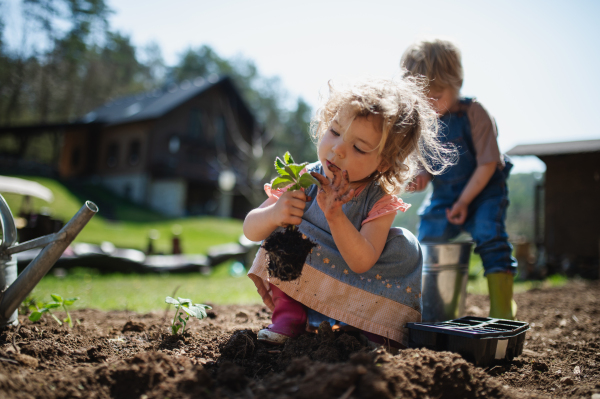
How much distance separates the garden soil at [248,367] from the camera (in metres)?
1.18

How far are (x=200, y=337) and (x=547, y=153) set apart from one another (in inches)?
296

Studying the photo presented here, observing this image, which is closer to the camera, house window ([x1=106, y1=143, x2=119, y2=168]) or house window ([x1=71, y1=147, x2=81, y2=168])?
house window ([x1=106, y1=143, x2=119, y2=168])

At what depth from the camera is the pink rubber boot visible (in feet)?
5.93

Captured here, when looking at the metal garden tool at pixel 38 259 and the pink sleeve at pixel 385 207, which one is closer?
the metal garden tool at pixel 38 259

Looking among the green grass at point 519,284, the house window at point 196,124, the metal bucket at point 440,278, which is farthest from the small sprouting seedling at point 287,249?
the house window at point 196,124

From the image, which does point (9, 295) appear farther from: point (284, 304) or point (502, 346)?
point (502, 346)

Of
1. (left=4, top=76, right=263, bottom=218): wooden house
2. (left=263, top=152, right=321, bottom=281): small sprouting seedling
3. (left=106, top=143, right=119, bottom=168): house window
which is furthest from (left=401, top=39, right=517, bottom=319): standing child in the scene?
(left=106, top=143, right=119, bottom=168): house window

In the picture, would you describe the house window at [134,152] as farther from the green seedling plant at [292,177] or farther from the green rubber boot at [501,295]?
the green seedling plant at [292,177]

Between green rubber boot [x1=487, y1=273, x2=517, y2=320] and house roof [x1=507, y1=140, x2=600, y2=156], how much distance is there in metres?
5.75

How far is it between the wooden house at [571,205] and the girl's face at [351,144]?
6.79 meters

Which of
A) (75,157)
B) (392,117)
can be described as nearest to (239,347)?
(392,117)

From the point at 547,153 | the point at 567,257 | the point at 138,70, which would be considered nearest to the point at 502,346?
the point at 547,153

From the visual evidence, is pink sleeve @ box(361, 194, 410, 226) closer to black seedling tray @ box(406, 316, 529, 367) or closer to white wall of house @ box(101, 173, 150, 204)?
black seedling tray @ box(406, 316, 529, 367)

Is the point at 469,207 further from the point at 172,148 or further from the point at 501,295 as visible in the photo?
the point at 172,148
